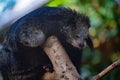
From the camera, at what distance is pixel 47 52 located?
22.2 inches

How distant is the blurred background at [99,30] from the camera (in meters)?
0.76

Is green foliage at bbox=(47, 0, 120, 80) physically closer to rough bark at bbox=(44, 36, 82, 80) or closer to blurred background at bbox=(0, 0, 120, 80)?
blurred background at bbox=(0, 0, 120, 80)

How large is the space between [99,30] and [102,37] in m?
0.07

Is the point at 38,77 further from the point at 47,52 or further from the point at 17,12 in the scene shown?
the point at 17,12

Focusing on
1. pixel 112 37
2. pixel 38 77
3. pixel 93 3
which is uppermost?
pixel 38 77

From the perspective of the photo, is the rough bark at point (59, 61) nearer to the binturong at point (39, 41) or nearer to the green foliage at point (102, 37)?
the binturong at point (39, 41)

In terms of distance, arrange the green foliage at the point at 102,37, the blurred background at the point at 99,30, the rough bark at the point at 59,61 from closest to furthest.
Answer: the rough bark at the point at 59,61, the blurred background at the point at 99,30, the green foliage at the point at 102,37

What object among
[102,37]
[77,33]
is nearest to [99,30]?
[102,37]

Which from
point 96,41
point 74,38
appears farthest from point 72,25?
point 96,41

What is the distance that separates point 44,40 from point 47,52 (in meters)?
0.02

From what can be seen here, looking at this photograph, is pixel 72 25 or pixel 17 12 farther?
pixel 17 12

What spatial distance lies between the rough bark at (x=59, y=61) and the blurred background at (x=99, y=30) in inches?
5.8

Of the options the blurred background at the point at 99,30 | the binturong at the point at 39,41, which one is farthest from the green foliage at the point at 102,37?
the binturong at the point at 39,41

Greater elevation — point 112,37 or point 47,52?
point 47,52
